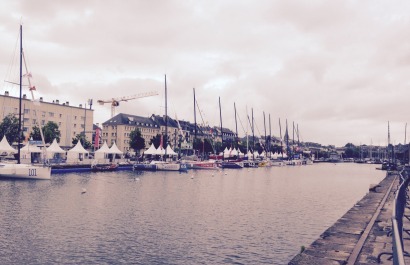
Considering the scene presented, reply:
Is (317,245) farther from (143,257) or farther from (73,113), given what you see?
(73,113)

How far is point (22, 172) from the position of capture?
191 feet

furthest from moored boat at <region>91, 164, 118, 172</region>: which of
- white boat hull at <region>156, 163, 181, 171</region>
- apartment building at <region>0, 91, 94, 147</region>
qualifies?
apartment building at <region>0, 91, 94, 147</region>

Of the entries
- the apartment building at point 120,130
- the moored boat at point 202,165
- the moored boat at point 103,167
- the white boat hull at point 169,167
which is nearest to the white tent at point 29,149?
the moored boat at point 103,167

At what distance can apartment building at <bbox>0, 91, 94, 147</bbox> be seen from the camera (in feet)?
428

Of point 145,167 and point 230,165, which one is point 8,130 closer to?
point 145,167

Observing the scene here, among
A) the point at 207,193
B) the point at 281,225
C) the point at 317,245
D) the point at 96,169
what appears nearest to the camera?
the point at 317,245

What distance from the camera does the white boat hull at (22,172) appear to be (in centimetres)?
5803

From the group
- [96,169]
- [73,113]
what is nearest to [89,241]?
[96,169]

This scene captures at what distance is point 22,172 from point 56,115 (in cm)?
9327

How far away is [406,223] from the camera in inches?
799

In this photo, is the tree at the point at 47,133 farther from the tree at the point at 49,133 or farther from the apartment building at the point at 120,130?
the apartment building at the point at 120,130

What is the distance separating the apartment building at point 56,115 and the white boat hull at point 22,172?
77.7m

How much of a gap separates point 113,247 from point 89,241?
1976 mm

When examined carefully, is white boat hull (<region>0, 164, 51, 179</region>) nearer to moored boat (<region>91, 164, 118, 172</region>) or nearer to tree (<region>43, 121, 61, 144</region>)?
moored boat (<region>91, 164, 118, 172</region>)
